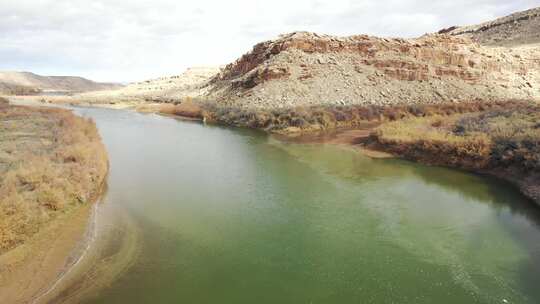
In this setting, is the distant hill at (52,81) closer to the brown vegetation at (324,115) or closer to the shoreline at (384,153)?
the brown vegetation at (324,115)

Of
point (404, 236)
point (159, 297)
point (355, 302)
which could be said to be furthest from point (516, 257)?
point (159, 297)

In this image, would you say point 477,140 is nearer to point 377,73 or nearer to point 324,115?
point 324,115

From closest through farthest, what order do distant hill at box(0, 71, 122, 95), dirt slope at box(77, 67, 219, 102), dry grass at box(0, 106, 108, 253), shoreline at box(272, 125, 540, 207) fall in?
dry grass at box(0, 106, 108, 253) → shoreline at box(272, 125, 540, 207) → dirt slope at box(77, 67, 219, 102) → distant hill at box(0, 71, 122, 95)

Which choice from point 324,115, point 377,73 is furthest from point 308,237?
point 377,73

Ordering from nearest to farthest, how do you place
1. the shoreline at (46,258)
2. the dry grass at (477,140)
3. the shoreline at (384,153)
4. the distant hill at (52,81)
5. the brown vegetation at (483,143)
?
the shoreline at (46,258) → the shoreline at (384,153) → the brown vegetation at (483,143) → the dry grass at (477,140) → the distant hill at (52,81)

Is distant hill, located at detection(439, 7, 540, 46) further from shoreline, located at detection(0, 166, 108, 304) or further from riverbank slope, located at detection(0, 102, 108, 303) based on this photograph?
shoreline, located at detection(0, 166, 108, 304)

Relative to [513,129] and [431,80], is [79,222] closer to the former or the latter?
[513,129]

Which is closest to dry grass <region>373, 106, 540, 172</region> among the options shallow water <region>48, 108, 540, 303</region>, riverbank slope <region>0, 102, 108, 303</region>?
shallow water <region>48, 108, 540, 303</region>


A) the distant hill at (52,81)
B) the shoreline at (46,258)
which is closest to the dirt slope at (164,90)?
the shoreline at (46,258)
